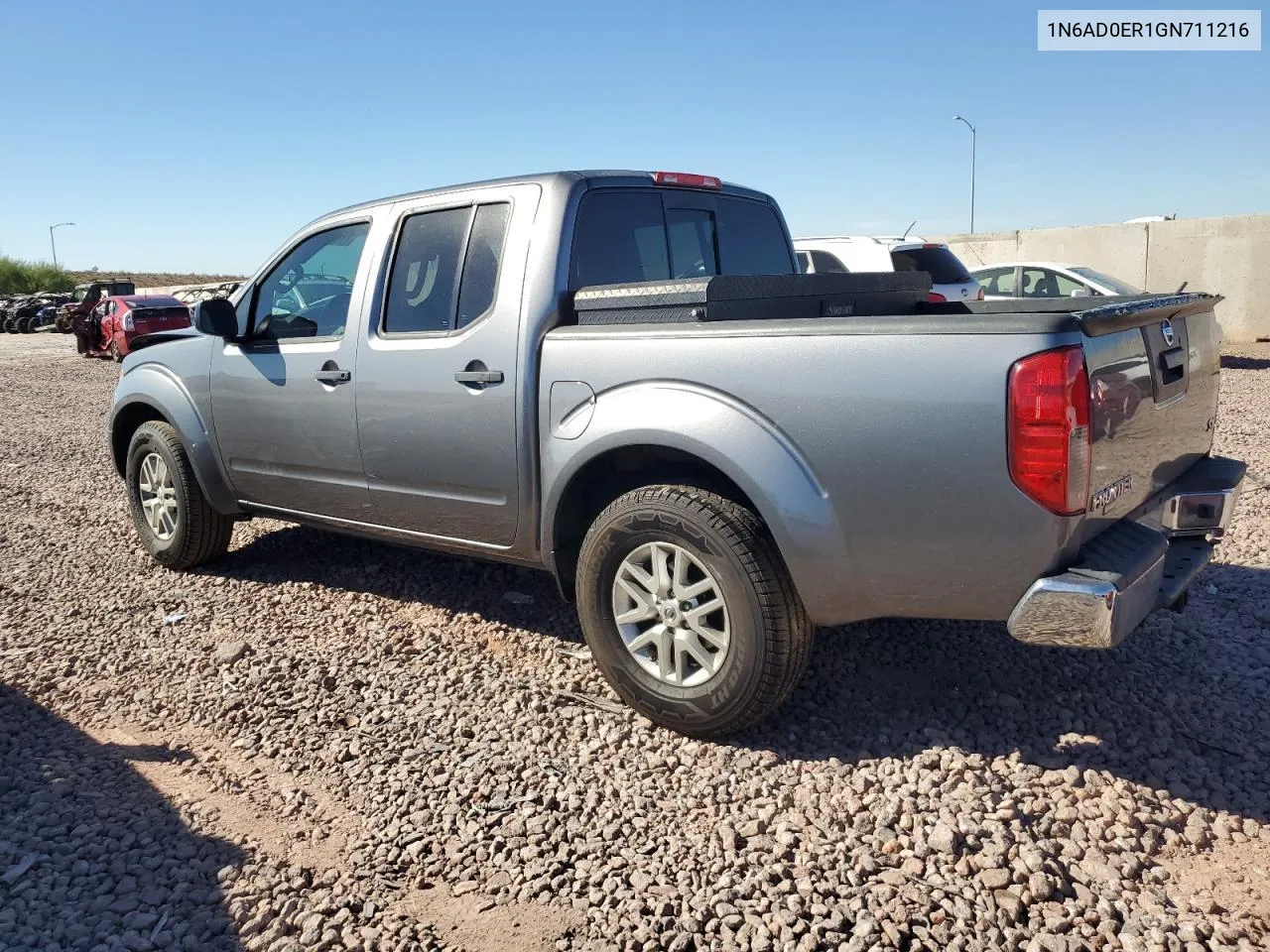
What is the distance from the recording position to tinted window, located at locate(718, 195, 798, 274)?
4906mm

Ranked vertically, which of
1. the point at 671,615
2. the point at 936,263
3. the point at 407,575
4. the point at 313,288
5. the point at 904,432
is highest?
the point at 313,288

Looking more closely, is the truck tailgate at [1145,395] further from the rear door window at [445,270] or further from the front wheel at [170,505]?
the front wheel at [170,505]

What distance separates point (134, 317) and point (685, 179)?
65.6ft

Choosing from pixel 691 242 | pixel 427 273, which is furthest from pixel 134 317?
pixel 691 242

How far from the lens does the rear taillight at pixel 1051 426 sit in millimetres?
2770

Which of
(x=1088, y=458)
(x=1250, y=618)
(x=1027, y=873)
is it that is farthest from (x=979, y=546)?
(x=1250, y=618)

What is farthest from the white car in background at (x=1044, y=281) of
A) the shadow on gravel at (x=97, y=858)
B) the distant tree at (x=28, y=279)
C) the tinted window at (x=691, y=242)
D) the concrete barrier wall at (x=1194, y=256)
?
the distant tree at (x=28, y=279)

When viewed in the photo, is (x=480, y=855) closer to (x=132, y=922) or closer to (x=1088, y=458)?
(x=132, y=922)

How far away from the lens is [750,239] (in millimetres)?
5043

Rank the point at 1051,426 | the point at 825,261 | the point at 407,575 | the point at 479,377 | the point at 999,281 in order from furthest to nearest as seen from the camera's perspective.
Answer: the point at 999,281
the point at 825,261
the point at 407,575
the point at 479,377
the point at 1051,426

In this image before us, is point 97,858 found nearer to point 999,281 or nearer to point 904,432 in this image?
point 904,432

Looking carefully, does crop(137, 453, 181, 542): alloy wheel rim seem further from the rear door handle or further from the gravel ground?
the rear door handle

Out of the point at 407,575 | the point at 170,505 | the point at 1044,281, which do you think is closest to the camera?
the point at 407,575

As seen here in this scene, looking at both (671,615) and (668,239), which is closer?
(671,615)
